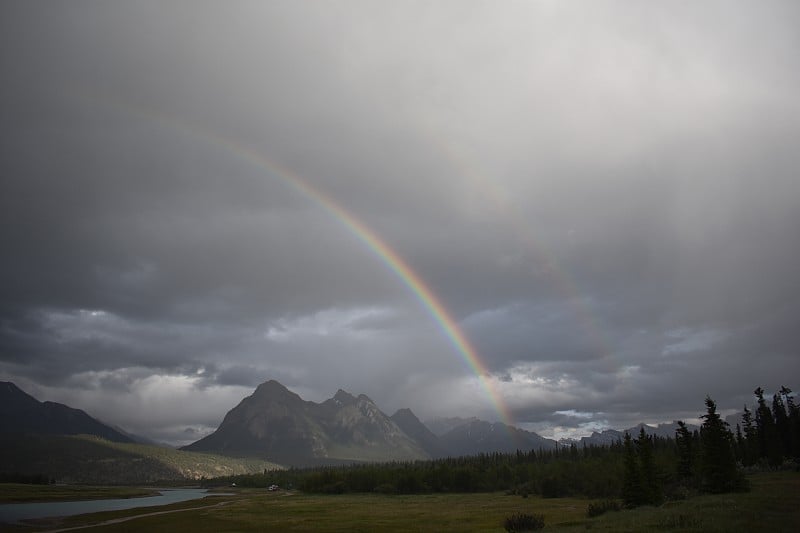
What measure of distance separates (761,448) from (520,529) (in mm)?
147025

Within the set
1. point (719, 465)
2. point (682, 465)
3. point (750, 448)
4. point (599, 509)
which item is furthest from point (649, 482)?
point (750, 448)

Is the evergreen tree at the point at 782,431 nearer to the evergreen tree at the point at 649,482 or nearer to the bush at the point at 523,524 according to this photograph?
the evergreen tree at the point at 649,482

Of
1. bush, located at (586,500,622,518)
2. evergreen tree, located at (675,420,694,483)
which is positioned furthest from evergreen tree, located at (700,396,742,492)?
evergreen tree, located at (675,420,694,483)

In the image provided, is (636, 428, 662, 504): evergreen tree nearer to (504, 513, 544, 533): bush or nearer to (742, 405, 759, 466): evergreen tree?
(504, 513, 544, 533): bush

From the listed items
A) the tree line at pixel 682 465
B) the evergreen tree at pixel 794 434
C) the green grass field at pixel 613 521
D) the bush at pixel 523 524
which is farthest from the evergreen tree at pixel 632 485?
the evergreen tree at pixel 794 434

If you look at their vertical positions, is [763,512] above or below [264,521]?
above

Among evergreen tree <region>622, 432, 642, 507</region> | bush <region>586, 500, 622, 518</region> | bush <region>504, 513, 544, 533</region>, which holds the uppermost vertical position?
evergreen tree <region>622, 432, 642, 507</region>

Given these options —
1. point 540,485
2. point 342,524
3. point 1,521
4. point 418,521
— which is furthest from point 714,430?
point 1,521

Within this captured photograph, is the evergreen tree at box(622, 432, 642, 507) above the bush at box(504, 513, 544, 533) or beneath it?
above

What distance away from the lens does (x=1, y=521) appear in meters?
92.7

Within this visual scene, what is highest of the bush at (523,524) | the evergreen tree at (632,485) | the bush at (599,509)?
the evergreen tree at (632,485)

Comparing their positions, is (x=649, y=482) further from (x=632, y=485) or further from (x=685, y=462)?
(x=685, y=462)

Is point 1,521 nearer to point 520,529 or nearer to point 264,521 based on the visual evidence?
point 264,521

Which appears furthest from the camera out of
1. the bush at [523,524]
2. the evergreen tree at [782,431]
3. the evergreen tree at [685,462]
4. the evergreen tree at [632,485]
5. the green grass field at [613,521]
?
the evergreen tree at [782,431]
